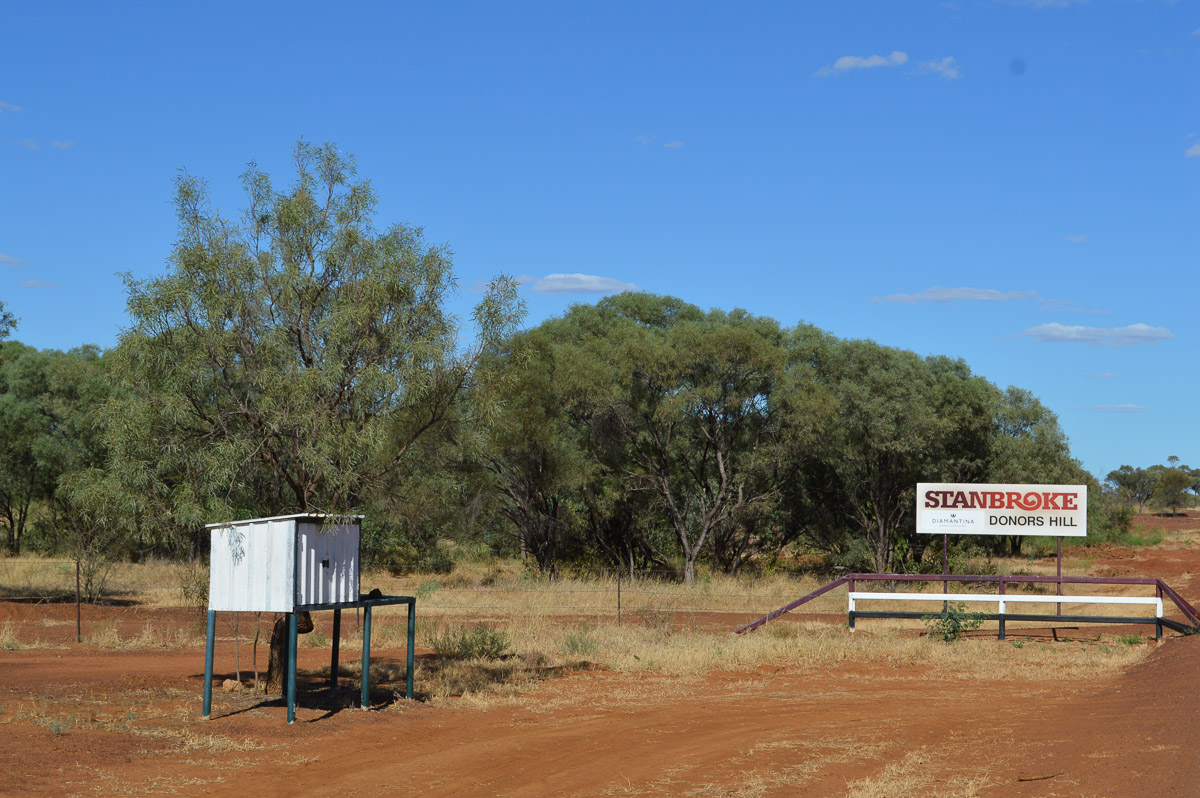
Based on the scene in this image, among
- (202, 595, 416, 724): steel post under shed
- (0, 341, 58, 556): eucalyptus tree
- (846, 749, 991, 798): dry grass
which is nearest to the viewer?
(846, 749, 991, 798): dry grass

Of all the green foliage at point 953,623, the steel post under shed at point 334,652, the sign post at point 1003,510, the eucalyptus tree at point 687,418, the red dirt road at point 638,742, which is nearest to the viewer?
the red dirt road at point 638,742

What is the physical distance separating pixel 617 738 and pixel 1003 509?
16838mm

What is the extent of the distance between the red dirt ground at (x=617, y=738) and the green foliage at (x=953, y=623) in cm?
486

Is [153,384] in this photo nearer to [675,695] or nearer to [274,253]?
[274,253]

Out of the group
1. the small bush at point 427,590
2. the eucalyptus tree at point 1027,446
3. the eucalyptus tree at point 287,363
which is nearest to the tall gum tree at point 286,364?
the eucalyptus tree at point 287,363

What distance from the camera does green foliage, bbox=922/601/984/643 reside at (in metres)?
22.2

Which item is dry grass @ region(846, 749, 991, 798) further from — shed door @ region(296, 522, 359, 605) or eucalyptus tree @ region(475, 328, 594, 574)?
eucalyptus tree @ region(475, 328, 594, 574)

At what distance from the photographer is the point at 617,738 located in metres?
12.3

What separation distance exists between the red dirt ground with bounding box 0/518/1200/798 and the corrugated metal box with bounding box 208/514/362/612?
1.47 meters

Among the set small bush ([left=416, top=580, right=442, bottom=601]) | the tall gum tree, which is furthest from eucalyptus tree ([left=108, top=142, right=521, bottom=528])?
small bush ([left=416, top=580, right=442, bottom=601])

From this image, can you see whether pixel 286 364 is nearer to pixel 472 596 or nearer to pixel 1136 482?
pixel 472 596

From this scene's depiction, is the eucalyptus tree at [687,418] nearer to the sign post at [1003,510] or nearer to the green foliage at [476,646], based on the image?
the sign post at [1003,510]

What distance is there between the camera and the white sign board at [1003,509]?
25531 millimetres

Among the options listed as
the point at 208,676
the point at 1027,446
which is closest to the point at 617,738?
the point at 208,676
